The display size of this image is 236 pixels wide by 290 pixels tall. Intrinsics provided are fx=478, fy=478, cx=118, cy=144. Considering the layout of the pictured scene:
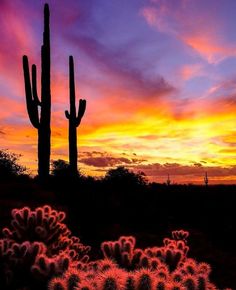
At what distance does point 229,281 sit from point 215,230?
455cm

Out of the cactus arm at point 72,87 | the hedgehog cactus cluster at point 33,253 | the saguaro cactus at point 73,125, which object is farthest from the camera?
the cactus arm at point 72,87

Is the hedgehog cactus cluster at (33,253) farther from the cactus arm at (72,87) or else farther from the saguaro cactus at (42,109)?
the cactus arm at (72,87)

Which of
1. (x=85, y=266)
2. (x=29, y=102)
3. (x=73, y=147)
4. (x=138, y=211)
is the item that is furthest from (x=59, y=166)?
(x=85, y=266)

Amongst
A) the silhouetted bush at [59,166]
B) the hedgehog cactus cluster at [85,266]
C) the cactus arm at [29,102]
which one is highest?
the cactus arm at [29,102]

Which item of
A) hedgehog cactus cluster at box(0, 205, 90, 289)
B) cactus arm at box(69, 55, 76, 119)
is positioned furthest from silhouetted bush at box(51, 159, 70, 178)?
hedgehog cactus cluster at box(0, 205, 90, 289)

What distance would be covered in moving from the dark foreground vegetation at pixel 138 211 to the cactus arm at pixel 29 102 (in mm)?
2511

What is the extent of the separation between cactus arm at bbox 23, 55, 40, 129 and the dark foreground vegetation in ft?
8.24

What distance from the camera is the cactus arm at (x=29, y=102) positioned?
1988cm

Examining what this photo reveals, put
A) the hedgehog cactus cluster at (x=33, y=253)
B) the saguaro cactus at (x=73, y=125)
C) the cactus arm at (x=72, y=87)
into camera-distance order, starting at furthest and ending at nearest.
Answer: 1. the cactus arm at (x=72, y=87)
2. the saguaro cactus at (x=73, y=125)
3. the hedgehog cactus cluster at (x=33, y=253)

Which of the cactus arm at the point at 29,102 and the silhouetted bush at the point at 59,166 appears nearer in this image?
the cactus arm at the point at 29,102

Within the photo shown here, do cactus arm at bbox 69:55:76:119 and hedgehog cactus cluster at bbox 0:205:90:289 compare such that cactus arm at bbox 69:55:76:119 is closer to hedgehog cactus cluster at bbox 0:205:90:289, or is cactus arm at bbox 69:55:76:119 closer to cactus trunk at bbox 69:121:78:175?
cactus trunk at bbox 69:121:78:175

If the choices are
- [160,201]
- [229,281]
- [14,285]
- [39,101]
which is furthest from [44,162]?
[14,285]

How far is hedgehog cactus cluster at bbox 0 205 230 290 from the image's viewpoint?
260 cm

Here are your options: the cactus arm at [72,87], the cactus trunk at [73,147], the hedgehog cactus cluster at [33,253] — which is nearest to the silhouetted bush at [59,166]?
the cactus trunk at [73,147]
